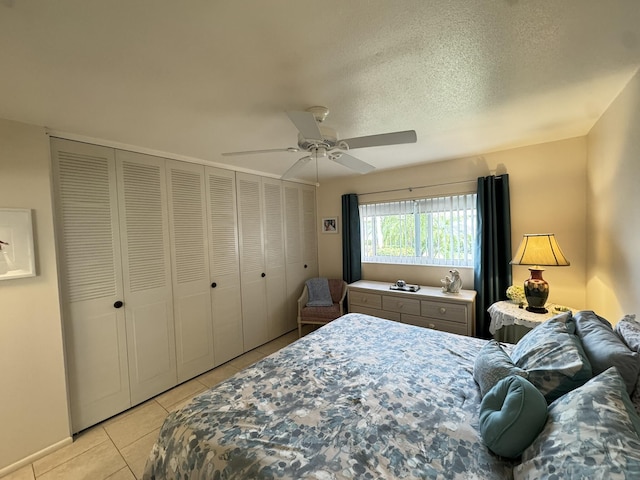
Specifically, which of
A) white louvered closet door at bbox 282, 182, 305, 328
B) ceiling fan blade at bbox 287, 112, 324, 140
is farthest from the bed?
white louvered closet door at bbox 282, 182, 305, 328

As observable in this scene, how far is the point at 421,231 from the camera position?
361 cm

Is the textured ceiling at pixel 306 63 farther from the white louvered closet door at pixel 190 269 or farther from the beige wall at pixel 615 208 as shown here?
the white louvered closet door at pixel 190 269

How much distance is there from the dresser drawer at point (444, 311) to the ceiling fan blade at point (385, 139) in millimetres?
2045

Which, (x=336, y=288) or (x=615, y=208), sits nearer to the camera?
(x=615, y=208)

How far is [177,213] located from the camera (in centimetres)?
276

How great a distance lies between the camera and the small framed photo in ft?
14.3

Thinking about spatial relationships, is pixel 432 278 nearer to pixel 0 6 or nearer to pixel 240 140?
pixel 240 140

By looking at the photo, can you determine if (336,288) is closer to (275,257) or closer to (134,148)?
(275,257)

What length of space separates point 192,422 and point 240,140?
6.92 ft

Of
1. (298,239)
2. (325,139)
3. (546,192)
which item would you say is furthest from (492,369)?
(298,239)

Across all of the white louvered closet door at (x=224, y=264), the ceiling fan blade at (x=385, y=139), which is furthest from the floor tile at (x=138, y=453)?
the ceiling fan blade at (x=385, y=139)

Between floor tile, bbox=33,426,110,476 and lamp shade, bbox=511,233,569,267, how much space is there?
390 cm

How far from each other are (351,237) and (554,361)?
119 inches

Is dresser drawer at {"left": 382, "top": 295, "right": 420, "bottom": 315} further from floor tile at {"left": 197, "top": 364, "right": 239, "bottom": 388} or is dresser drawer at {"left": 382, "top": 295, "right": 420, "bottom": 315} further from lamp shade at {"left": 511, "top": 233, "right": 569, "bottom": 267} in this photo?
floor tile at {"left": 197, "top": 364, "right": 239, "bottom": 388}
